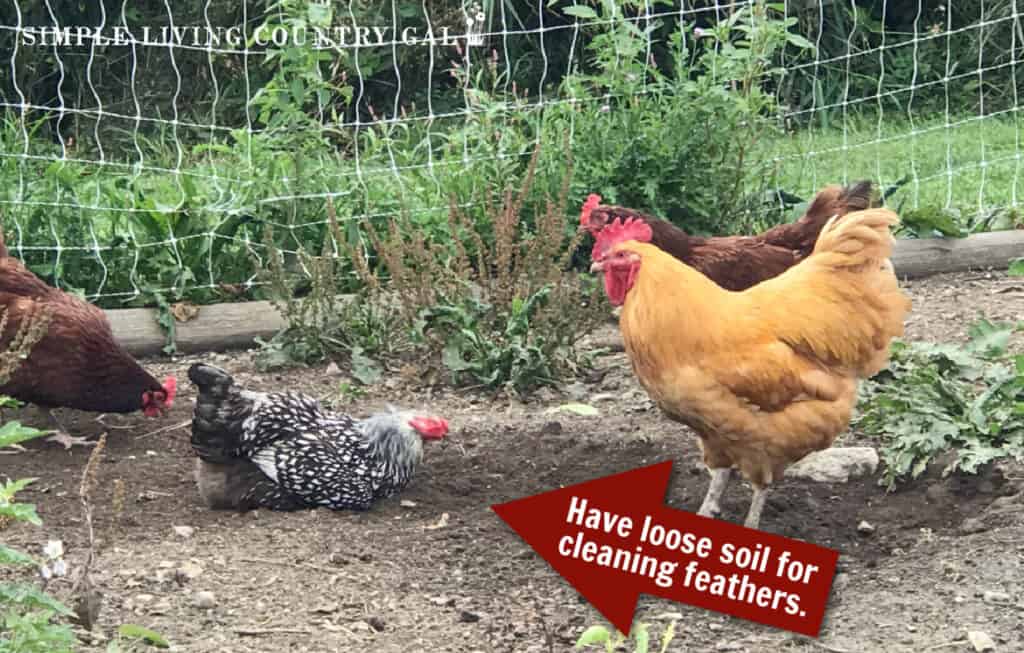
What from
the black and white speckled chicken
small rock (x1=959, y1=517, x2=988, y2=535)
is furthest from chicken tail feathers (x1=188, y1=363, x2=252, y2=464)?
small rock (x1=959, y1=517, x2=988, y2=535)

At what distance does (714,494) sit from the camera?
14.9ft

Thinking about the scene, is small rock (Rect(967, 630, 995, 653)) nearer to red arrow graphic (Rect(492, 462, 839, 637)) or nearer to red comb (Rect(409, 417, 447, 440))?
red arrow graphic (Rect(492, 462, 839, 637))

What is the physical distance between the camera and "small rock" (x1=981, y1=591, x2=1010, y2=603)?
3801 millimetres

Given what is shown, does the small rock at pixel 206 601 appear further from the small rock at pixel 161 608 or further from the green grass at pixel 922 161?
the green grass at pixel 922 161

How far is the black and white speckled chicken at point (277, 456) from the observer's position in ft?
15.0

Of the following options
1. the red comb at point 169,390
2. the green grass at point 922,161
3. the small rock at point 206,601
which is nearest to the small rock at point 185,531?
the small rock at point 206,601

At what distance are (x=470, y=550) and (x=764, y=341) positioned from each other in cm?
110

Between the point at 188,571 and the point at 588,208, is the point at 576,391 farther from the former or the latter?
the point at 188,571

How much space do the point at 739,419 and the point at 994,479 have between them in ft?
3.52

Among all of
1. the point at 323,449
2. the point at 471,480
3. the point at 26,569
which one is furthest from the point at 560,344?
the point at 26,569

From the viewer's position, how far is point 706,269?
5.62 meters

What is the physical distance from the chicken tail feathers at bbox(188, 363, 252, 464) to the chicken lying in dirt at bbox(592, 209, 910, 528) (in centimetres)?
127

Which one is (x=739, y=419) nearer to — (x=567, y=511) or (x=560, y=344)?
(x=567, y=511)

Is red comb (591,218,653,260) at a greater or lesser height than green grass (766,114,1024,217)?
greater
